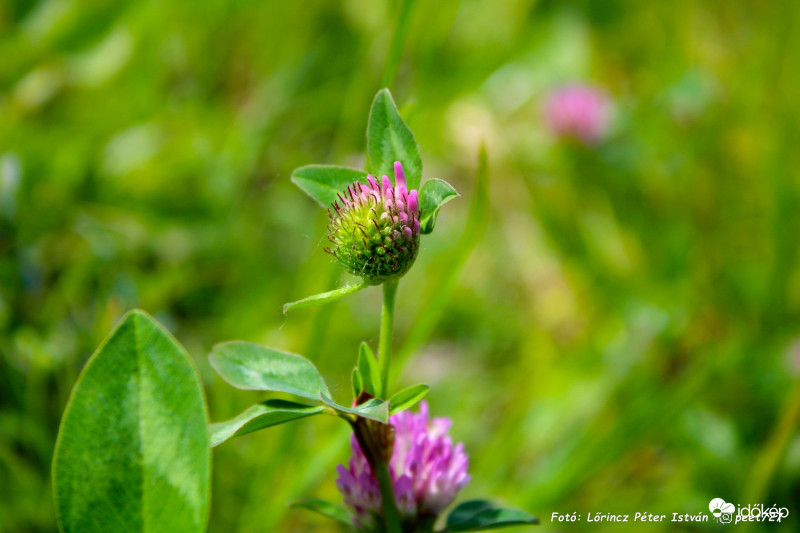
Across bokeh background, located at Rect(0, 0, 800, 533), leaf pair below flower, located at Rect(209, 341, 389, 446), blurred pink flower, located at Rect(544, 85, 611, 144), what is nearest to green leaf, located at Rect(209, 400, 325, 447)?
leaf pair below flower, located at Rect(209, 341, 389, 446)

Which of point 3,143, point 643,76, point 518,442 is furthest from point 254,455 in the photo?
point 643,76

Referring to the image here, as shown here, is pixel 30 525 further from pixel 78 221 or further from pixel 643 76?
pixel 643 76

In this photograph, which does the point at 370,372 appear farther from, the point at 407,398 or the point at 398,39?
the point at 398,39

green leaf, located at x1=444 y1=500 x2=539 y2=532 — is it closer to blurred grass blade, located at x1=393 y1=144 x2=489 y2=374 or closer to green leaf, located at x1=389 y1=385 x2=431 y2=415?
green leaf, located at x1=389 y1=385 x2=431 y2=415

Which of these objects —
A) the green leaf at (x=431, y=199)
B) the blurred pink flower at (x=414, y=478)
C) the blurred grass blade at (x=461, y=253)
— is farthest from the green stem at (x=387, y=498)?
the blurred grass blade at (x=461, y=253)

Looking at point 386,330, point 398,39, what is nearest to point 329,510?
point 386,330

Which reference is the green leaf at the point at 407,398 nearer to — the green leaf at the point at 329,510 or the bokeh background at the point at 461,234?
the green leaf at the point at 329,510
